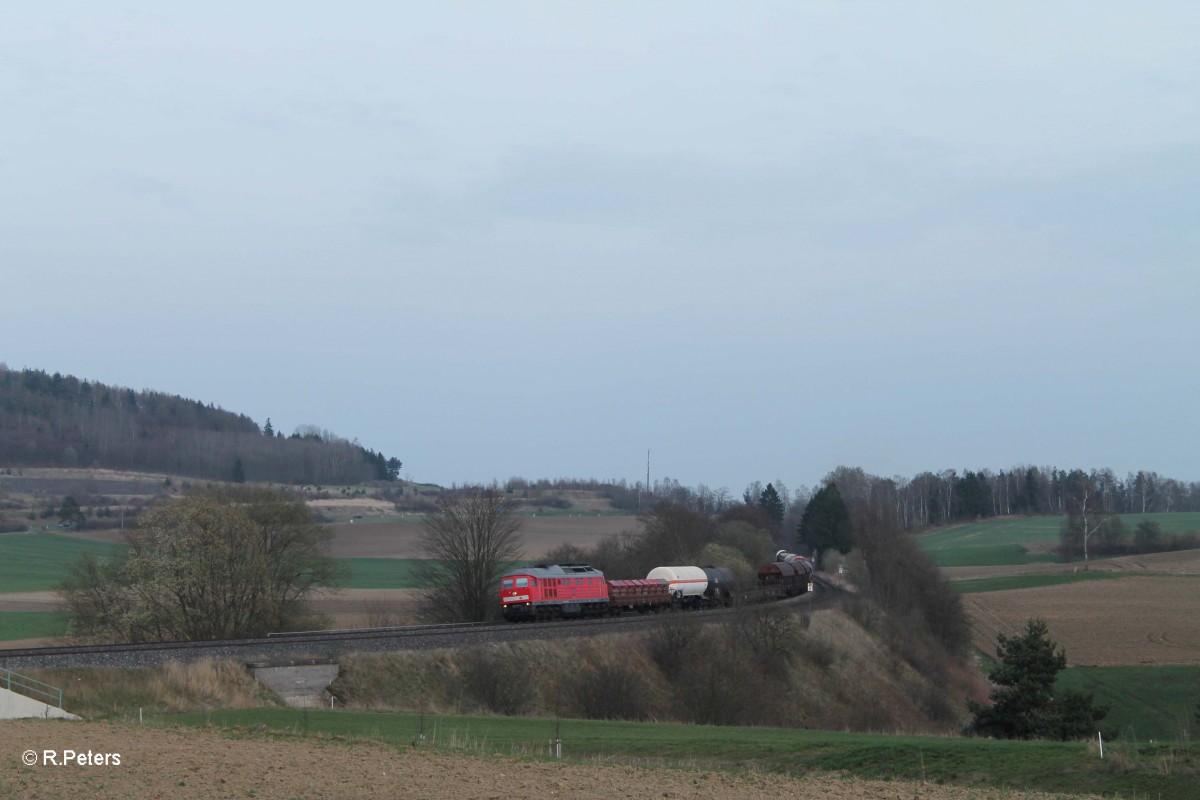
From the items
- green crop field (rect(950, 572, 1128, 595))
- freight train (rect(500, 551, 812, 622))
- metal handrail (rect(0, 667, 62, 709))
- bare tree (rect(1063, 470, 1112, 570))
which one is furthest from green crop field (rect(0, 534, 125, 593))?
bare tree (rect(1063, 470, 1112, 570))

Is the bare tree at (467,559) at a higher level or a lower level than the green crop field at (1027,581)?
higher

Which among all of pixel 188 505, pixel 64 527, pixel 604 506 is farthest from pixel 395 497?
pixel 188 505

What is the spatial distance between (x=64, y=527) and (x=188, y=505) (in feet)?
299

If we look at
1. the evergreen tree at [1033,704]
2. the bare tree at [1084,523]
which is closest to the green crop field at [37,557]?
the evergreen tree at [1033,704]

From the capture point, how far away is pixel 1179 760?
20.9 meters

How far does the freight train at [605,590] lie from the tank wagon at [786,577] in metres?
0.09

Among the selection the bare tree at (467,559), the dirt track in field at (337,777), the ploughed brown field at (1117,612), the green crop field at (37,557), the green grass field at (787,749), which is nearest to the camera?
the dirt track in field at (337,777)

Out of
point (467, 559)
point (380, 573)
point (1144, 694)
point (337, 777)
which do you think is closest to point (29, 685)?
point (337, 777)

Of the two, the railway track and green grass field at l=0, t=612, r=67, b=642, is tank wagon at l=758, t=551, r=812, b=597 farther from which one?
green grass field at l=0, t=612, r=67, b=642

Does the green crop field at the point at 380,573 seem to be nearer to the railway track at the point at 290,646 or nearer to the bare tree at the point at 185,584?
the bare tree at the point at 185,584

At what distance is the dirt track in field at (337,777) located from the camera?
17031 mm

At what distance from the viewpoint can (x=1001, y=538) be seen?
490 ft

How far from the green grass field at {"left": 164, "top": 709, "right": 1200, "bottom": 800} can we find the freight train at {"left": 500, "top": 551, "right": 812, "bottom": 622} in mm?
21806

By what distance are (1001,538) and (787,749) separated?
13290cm
